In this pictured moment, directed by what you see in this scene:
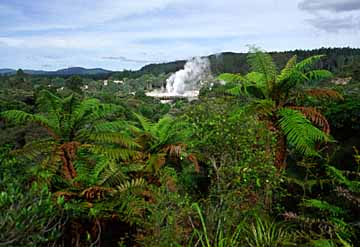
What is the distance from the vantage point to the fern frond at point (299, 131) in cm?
563

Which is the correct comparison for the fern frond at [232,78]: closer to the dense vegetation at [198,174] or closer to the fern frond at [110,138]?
the dense vegetation at [198,174]

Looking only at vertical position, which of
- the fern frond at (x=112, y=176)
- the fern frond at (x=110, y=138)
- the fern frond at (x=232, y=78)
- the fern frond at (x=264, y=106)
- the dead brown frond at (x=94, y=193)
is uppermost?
the fern frond at (x=232, y=78)

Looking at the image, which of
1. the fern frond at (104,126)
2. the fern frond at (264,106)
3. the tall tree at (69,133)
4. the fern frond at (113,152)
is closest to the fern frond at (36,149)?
the tall tree at (69,133)

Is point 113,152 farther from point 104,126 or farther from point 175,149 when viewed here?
point 175,149

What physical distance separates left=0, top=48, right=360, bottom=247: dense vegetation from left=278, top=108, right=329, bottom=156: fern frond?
1cm

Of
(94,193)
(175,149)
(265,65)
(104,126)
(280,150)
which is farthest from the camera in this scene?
(265,65)

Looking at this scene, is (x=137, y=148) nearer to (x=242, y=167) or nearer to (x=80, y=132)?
(x=80, y=132)

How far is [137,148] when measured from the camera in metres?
5.95

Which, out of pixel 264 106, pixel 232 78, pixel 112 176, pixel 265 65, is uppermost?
pixel 265 65

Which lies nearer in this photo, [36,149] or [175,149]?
[36,149]

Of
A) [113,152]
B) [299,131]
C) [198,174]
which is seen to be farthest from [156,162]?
[299,131]

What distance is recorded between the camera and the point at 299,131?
562 centimetres

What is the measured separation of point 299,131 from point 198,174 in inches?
69.6

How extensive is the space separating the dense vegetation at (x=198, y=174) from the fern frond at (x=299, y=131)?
13 mm
